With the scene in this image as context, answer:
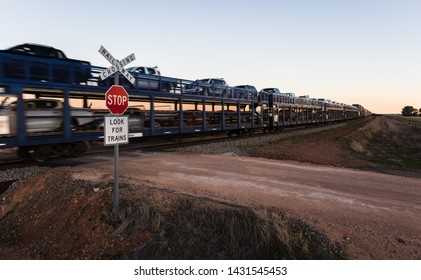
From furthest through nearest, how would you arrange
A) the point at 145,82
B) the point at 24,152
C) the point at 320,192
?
the point at 145,82 < the point at 24,152 < the point at 320,192

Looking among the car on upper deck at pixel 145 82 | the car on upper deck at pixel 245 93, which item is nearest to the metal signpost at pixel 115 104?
the car on upper deck at pixel 145 82

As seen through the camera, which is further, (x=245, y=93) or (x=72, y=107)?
(x=245, y=93)

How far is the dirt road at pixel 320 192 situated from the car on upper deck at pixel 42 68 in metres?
3.43

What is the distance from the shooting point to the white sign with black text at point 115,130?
4836 millimetres

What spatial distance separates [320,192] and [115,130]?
5405 millimetres

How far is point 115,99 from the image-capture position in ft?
16.3

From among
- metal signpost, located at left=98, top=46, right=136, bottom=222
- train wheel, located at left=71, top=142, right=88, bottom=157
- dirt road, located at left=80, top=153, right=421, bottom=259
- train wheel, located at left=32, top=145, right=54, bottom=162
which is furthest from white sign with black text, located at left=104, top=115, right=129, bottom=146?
train wheel, located at left=71, top=142, right=88, bottom=157

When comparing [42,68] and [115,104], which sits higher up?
[42,68]

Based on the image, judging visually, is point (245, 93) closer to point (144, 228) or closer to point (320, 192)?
point (320, 192)

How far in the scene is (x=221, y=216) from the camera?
5215mm

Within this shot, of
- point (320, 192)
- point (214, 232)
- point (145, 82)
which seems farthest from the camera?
point (145, 82)

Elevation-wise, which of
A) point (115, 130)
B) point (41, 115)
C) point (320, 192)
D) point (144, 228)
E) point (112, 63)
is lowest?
point (144, 228)

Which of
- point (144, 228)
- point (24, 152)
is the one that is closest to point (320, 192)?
point (144, 228)

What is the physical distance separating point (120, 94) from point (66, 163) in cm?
670
